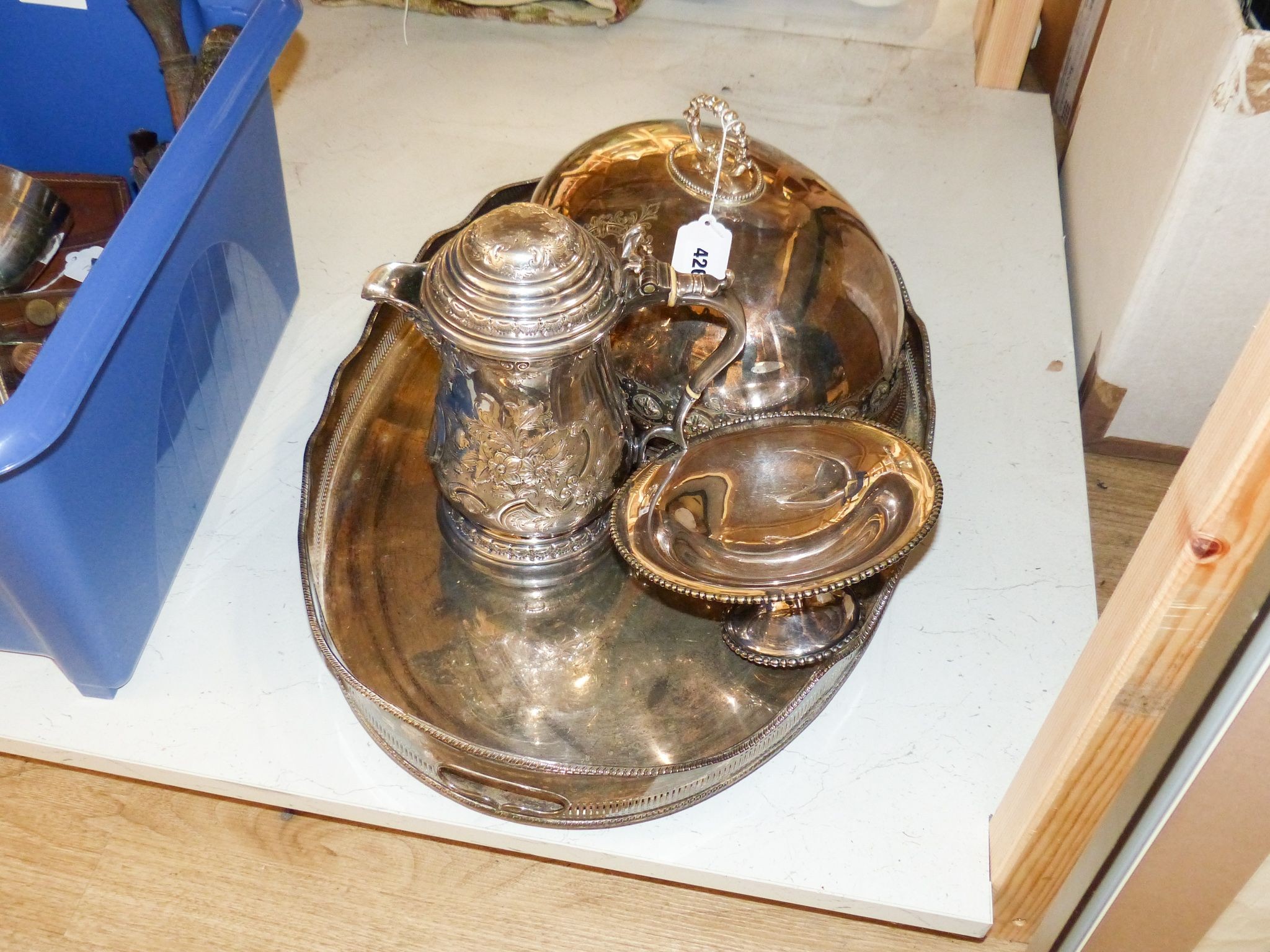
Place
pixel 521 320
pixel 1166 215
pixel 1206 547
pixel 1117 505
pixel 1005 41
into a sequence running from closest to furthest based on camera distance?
pixel 1206 547 < pixel 521 320 < pixel 1166 215 < pixel 1117 505 < pixel 1005 41

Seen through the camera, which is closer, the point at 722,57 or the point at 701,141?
the point at 701,141

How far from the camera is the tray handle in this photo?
0.55 m

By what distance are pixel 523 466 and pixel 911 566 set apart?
249mm

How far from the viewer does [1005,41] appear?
970mm

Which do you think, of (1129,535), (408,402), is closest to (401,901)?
(408,402)

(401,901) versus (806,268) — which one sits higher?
(806,268)

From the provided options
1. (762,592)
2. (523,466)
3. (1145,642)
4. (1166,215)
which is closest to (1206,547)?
(1145,642)

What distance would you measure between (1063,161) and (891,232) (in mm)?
235

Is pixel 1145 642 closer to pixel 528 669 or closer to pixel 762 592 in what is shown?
pixel 762 592

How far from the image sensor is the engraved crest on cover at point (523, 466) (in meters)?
0.54

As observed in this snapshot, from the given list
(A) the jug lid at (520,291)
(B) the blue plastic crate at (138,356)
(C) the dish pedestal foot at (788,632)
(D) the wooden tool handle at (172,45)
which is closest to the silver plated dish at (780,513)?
(C) the dish pedestal foot at (788,632)

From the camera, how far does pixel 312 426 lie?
74 cm

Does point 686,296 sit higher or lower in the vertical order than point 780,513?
higher

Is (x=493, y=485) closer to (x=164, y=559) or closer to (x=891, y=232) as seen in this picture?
(x=164, y=559)
